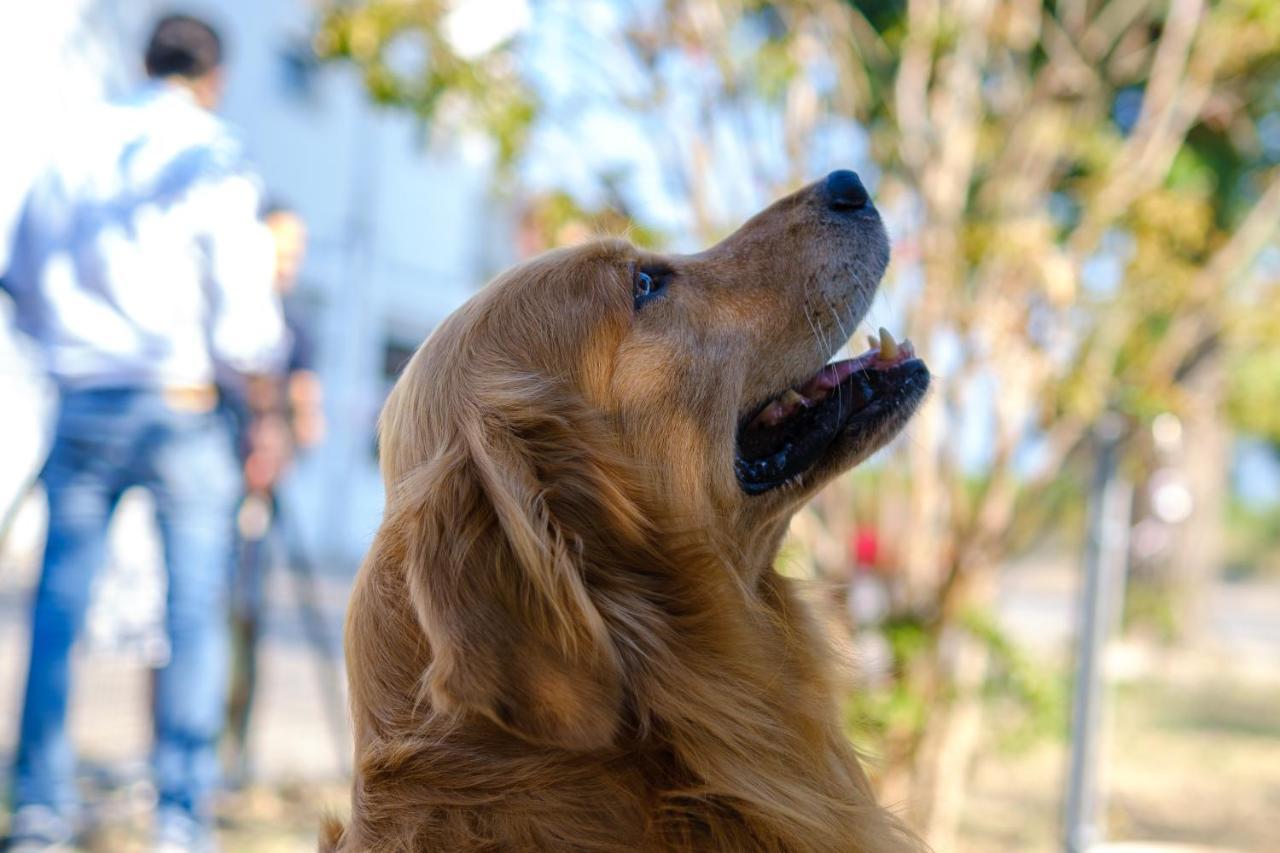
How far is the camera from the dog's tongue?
2.60 m

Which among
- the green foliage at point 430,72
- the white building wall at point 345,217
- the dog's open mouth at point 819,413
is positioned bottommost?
the dog's open mouth at point 819,413

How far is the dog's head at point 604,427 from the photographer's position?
1.84 metres

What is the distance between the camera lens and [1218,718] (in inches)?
359

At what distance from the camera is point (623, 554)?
2182mm

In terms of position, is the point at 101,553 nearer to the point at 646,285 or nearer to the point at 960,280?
the point at 646,285

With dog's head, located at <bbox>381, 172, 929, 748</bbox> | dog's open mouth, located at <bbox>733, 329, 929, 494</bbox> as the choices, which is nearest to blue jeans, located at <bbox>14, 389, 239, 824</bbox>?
dog's head, located at <bbox>381, 172, 929, 748</bbox>

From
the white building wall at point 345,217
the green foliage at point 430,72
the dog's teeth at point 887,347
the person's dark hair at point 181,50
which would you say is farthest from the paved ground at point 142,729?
the white building wall at point 345,217

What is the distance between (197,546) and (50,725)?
707 mm

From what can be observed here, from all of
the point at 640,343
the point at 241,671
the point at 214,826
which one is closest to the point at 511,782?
the point at 640,343

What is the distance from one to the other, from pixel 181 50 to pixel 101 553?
1.74m

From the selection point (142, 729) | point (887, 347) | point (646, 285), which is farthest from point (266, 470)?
point (887, 347)

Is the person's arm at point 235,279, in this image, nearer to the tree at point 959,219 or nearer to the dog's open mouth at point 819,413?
the tree at point 959,219

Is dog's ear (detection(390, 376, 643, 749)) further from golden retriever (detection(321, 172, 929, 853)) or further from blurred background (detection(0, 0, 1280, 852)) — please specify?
blurred background (detection(0, 0, 1280, 852))

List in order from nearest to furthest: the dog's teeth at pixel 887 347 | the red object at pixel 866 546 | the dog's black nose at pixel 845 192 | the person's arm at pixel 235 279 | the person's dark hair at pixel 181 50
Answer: the dog's teeth at pixel 887 347, the dog's black nose at pixel 845 192, the person's arm at pixel 235 279, the person's dark hair at pixel 181 50, the red object at pixel 866 546
